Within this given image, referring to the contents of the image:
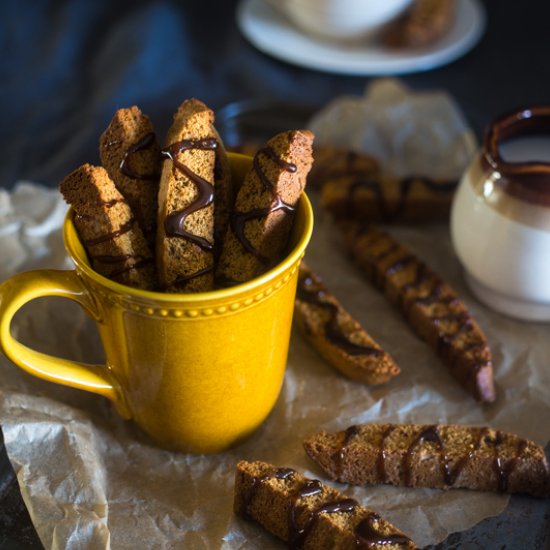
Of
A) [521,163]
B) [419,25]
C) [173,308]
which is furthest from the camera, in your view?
[419,25]

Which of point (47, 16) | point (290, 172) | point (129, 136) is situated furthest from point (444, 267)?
point (47, 16)

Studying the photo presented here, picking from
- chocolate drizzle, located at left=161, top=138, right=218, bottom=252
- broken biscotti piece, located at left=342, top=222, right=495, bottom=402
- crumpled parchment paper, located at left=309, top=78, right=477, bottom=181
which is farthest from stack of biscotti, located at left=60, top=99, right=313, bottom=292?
crumpled parchment paper, located at left=309, top=78, right=477, bottom=181

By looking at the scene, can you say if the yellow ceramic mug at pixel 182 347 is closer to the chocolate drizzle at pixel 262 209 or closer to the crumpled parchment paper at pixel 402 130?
the chocolate drizzle at pixel 262 209

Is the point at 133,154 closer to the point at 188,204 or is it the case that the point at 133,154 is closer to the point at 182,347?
the point at 188,204

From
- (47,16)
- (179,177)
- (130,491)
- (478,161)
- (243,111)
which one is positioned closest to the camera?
(179,177)

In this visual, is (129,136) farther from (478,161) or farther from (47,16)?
(47,16)

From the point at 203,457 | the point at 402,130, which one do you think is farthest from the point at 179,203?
the point at 402,130

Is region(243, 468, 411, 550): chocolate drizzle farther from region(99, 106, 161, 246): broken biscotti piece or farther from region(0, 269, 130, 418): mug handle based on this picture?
region(99, 106, 161, 246): broken biscotti piece
